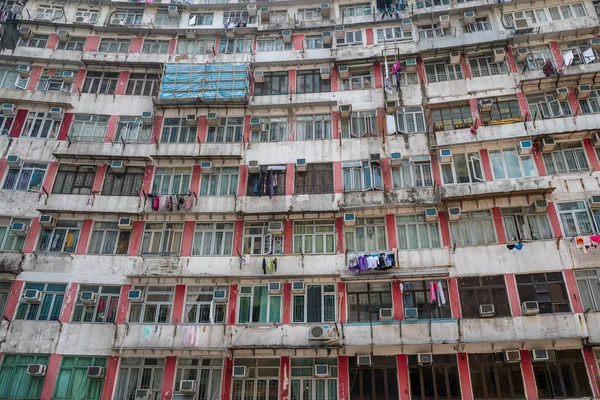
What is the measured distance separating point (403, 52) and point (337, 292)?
1154 cm

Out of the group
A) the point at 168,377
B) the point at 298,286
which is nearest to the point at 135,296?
the point at 168,377

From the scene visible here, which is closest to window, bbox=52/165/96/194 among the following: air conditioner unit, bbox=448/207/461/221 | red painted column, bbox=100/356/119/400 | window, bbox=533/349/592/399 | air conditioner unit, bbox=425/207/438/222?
red painted column, bbox=100/356/119/400

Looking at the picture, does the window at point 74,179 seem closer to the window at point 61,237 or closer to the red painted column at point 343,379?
the window at point 61,237

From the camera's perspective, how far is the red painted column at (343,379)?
48.4 ft

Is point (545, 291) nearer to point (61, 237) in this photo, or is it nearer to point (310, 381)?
point (310, 381)

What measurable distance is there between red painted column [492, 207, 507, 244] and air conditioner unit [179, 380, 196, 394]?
12.6 meters

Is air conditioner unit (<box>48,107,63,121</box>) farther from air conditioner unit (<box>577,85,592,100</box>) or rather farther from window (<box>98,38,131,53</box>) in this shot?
air conditioner unit (<box>577,85,592,100</box>)

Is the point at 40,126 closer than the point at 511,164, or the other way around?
the point at 511,164

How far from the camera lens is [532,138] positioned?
17.1m

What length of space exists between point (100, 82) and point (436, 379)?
19.8m

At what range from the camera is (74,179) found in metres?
18.4

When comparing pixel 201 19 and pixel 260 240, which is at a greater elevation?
pixel 201 19

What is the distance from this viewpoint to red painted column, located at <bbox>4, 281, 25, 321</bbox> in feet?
52.7

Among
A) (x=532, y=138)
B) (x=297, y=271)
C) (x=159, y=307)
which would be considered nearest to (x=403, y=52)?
(x=532, y=138)
